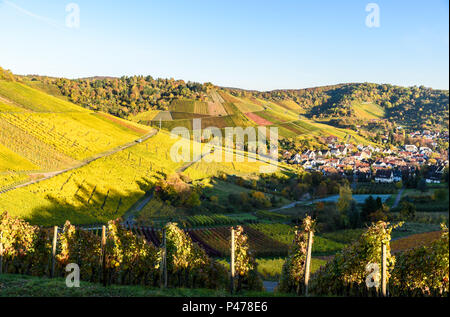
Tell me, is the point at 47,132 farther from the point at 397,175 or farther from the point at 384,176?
the point at 397,175

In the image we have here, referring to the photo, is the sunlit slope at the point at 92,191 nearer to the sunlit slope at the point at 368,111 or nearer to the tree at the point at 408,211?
the tree at the point at 408,211

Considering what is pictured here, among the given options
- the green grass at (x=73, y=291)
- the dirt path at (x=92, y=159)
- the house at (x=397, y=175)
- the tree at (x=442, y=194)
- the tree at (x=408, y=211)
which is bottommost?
the tree at (x=408, y=211)

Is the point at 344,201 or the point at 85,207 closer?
the point at 85,207

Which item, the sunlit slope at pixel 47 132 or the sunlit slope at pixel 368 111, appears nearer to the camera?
the sunlit slope at pixel 47 132

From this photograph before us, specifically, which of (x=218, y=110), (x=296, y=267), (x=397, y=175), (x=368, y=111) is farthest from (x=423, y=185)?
(x=368, y=111)

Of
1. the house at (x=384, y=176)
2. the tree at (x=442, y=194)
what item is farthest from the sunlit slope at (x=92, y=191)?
the house at (x=384, y=176)

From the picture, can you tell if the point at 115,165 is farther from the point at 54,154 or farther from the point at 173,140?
the point at 173,140

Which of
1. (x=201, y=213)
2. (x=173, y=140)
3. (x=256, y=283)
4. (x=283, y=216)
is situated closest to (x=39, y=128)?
(x=201, y=213)
